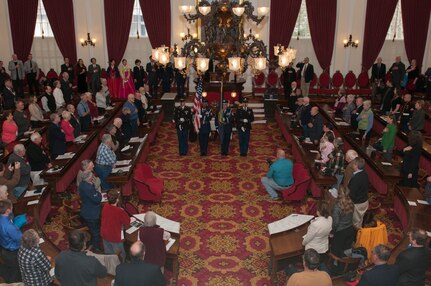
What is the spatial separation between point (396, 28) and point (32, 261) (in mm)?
18884

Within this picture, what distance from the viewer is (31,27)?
18.7 metres

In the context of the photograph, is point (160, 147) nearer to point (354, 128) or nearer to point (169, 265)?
point (354, 128)

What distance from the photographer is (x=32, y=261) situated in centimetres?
485

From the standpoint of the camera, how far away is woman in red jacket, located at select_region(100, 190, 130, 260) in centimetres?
609

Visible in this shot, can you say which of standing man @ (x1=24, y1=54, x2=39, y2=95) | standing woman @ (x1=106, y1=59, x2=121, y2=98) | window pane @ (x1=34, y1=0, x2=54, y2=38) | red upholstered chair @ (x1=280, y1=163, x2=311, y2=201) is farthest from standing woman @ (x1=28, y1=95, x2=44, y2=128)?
window pane @ (x1=34, y1=0, x2=54, y2=38)

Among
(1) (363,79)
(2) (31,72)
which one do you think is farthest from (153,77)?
(1) (363,79)

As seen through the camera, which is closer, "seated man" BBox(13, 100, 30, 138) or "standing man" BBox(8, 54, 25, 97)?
"seated man" BBox(13, 100, 30, 138)

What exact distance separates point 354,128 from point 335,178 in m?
3.65

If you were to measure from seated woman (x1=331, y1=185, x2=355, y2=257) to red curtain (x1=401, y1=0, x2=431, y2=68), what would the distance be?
15449mm

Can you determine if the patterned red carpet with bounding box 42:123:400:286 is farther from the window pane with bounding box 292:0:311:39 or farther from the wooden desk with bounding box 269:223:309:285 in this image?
the window pane with bounding box 292:0:311:39

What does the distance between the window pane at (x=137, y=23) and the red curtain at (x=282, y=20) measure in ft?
18.7

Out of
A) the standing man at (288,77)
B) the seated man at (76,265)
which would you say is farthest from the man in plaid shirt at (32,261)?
the standing man at (288,77)

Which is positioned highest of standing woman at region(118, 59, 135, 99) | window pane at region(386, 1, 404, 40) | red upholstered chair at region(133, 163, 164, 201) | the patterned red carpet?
window pane at region(386, 1, 404, 40)

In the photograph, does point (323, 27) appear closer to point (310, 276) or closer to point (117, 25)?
point (117, 25)
